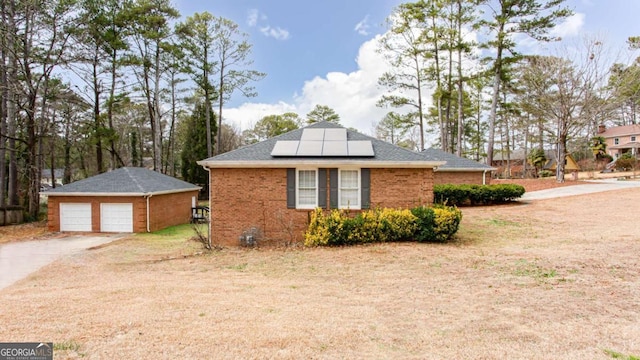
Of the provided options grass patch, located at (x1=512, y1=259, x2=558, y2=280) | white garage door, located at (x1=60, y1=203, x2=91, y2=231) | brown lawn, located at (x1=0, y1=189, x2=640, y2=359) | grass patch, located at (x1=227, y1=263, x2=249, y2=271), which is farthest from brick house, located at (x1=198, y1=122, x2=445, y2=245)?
white garage door, located at (x1=60, y1=203, x2=91, y2=231)

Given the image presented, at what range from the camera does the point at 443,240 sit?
30.9 feet

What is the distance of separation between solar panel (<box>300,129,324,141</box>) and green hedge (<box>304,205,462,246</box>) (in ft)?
11.6

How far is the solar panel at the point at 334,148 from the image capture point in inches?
418

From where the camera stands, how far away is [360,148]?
35.9 ft

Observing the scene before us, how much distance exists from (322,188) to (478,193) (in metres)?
10.8

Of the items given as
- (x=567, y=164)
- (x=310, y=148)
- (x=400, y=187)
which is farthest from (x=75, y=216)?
(x=567, y=164)

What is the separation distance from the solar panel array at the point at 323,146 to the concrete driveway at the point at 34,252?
25.4 ft

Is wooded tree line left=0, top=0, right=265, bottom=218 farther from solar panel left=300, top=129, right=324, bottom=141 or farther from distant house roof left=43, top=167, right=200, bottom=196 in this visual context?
solar panel left=300, top=129, right=324, bottom=141

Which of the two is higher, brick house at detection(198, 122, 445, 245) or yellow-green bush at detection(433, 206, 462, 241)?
brick house at detection(198, 122, 445, 245)

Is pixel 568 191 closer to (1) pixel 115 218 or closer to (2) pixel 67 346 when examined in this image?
(2) pixel 67 346

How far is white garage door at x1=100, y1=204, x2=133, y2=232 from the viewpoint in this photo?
15.6 m

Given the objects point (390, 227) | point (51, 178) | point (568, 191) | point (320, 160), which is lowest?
point (390, 227)

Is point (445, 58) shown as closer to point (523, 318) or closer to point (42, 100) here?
point (523, 318)

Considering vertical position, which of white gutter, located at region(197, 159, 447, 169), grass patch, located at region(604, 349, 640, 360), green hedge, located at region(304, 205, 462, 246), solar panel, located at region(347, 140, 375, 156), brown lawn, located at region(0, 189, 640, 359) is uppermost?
solar panel, located at region(347, 140, 375, 156)
